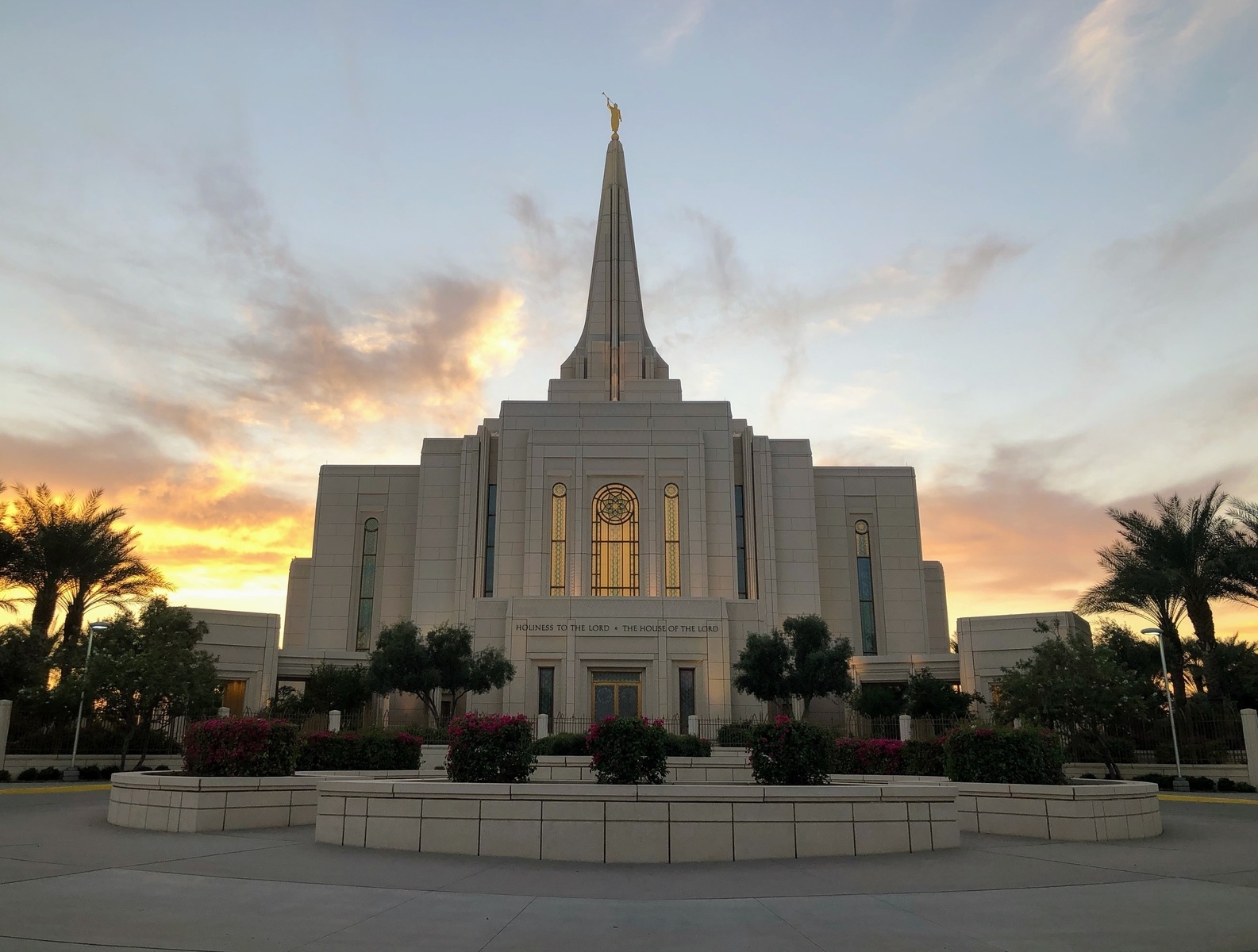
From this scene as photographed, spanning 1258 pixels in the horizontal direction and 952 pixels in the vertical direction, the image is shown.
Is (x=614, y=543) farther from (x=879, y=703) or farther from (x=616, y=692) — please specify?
(x=879, y=703)

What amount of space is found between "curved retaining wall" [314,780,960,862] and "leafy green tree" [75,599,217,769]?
56.9 ft

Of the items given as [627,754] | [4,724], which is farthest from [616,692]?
[627,754]

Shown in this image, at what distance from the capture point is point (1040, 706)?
24.0 metres

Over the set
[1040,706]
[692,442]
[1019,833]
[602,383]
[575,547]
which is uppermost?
[602,383]

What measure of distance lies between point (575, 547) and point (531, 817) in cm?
2745

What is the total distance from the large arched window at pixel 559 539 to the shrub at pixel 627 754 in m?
26.0

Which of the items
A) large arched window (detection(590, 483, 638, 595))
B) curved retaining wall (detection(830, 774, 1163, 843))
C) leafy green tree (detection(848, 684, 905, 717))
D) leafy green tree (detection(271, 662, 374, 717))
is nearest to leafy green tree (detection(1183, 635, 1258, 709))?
leafy green tree (detection(848, 684, 905, 717))

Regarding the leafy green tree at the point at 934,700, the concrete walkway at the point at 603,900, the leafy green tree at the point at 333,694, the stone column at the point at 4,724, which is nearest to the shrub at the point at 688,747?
the leafy green tree at the point at 934,700

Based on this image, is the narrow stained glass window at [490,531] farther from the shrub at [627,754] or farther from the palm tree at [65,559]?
the shrub at [627,754]

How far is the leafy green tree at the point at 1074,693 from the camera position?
77.6ft

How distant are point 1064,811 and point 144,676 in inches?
929

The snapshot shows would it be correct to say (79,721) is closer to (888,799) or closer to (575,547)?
(575,547)

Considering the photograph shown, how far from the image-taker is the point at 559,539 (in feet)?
128

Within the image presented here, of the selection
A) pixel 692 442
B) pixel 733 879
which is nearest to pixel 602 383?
pixel 692 442
